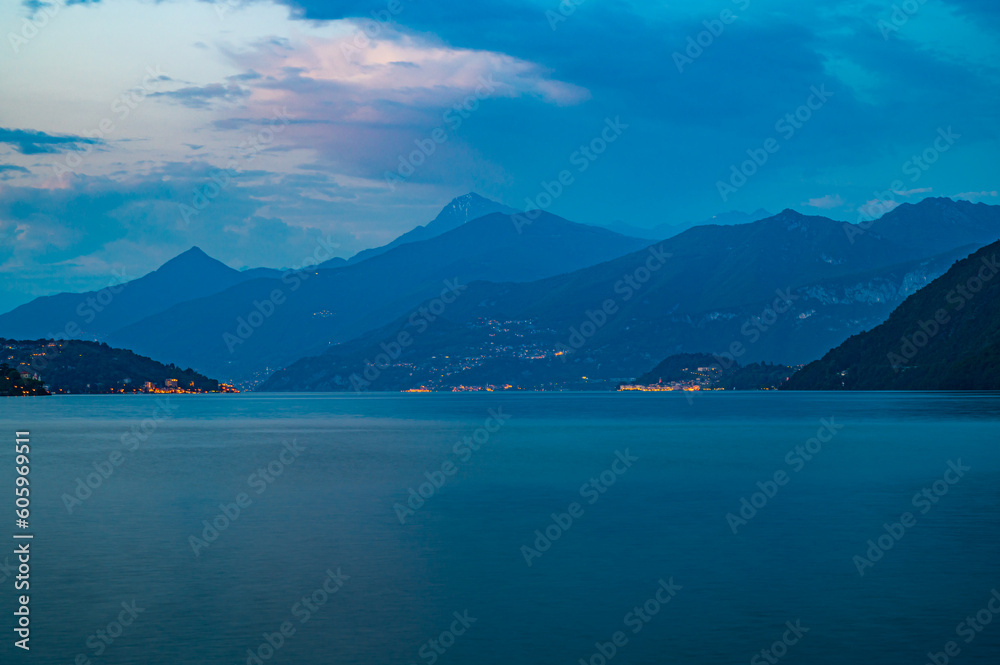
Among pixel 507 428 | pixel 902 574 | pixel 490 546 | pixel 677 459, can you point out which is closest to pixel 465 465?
pixel 677 459

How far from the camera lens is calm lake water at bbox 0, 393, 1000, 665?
78.1ft

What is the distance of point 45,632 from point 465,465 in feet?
176

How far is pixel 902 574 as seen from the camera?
31656 mm

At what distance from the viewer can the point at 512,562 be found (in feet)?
114

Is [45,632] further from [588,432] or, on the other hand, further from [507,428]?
[507,428]
